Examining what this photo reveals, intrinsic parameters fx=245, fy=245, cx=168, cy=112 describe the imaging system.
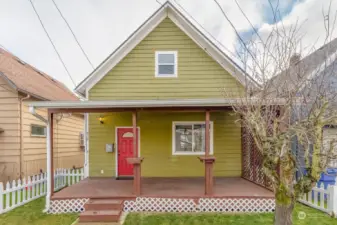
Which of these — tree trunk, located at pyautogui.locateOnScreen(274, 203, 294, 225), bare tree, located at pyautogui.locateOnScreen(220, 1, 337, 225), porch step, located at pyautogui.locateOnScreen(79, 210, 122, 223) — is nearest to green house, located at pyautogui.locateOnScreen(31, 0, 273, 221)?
porch step, located at pyautogui.locateOnScreen(79, 210, 122, 223)

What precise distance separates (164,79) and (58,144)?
6.64 metres

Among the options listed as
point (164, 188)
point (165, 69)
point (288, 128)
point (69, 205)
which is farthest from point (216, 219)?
point (165, 69)

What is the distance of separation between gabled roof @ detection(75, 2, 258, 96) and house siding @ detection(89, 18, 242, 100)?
141mm

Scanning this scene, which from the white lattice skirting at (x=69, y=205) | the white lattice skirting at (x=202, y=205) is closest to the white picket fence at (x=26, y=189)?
the white lattice skirting at (x=69, y=205)

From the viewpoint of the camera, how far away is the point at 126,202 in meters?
6.36

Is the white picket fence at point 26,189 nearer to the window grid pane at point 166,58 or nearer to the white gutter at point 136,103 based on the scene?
the white gutter at point 136,103

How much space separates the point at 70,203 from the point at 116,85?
4.29 metres

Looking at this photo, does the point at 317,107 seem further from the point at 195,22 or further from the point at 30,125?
the point at 30,125

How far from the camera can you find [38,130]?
33.3 feet

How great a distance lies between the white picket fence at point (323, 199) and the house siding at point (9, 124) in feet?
30.1

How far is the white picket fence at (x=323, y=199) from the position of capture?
5859 millimetres

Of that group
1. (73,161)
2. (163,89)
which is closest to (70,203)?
(163,89)

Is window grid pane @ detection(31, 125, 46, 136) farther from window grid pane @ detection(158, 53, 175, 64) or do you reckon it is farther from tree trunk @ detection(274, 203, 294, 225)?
tree trunk @ detection(274, 203, 294, 225)
